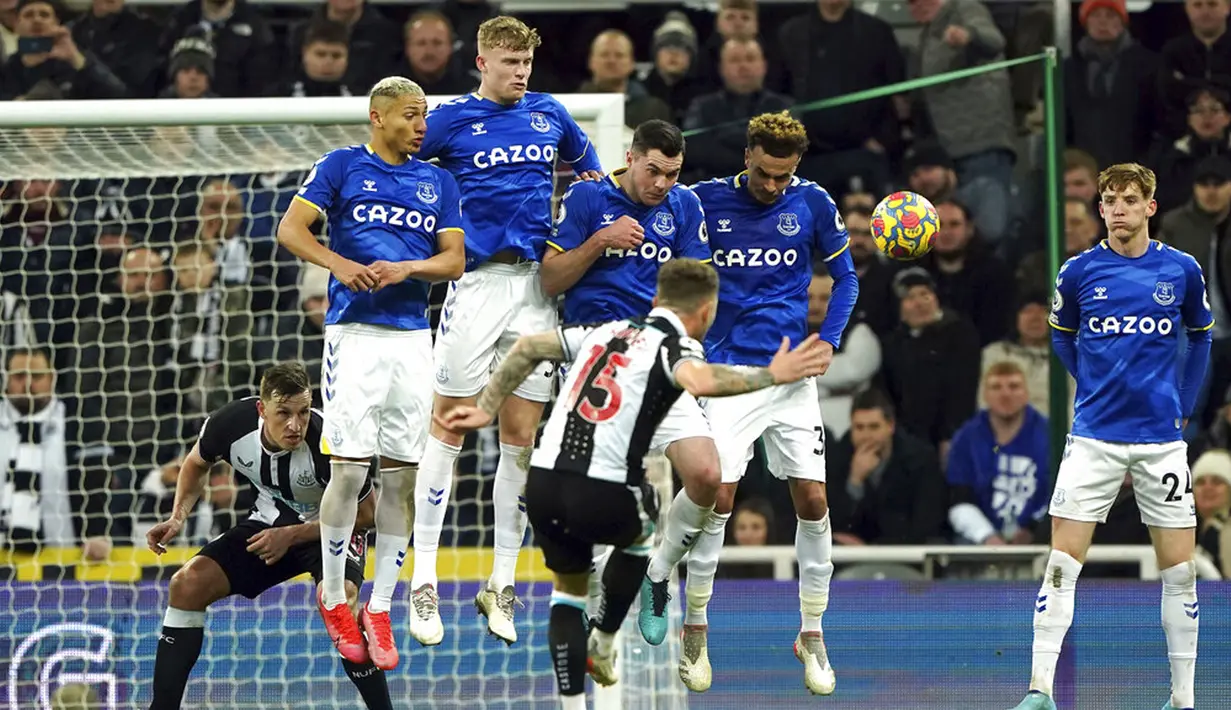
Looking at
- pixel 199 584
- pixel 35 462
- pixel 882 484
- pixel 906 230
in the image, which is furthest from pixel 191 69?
pixel 906 230

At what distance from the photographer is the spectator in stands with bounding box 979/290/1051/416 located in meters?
11.0

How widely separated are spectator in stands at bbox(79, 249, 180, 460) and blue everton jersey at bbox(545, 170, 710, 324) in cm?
377

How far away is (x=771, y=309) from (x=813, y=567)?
1.24 m

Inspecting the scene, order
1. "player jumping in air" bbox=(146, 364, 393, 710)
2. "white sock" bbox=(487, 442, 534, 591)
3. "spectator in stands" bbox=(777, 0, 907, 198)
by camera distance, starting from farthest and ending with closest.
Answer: "spectator in stands" bbox=(777, 0, 907, 198), "player jumping in air" bbox=(146, 364, 393, 710), "white sock" bbox=(487, 442, 534, 591)

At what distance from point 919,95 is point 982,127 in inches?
25.0

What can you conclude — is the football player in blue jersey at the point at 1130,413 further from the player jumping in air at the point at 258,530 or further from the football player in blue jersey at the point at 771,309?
the player jumping in air at the point at 258,530

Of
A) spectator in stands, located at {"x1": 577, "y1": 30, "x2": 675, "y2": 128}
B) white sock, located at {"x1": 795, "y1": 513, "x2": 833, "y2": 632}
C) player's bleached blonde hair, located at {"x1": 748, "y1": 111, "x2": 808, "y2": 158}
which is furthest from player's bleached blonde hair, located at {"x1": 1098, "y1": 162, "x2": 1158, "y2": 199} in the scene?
spectator in stands, located at {"x1": 577, "y1": 30, "x2": 675, "y2": 128}

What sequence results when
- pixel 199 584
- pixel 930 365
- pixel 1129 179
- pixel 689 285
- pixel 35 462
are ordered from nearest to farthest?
pixel 689 285 → pixel 1129 179 → pixel 199 584 → pixel 35 462 → pixel 930 365

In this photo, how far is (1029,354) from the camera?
11266mm

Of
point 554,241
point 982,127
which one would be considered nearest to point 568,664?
point 554,241

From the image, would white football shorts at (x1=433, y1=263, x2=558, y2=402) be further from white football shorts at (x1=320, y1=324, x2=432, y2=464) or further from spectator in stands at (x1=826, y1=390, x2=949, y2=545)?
spectator in stands at (x1=826, y1=390, x2=949, y2=545)

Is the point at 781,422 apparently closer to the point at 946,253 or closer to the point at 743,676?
the point at 743,676

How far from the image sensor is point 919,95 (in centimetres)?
1133

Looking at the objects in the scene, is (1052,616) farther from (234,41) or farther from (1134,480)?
(234,41)
